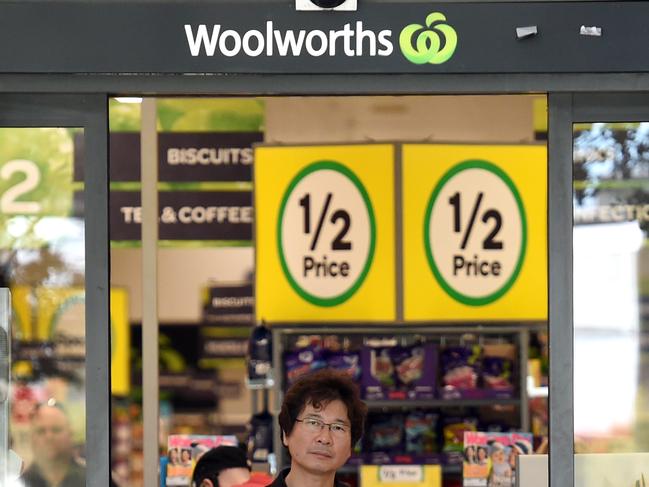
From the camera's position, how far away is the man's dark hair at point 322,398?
4.41 m

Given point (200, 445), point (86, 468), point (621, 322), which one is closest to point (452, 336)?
point (200, 445)

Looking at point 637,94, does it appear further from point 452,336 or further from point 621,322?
point 452,336

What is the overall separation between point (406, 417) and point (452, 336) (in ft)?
2.07

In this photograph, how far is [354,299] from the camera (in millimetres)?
7734

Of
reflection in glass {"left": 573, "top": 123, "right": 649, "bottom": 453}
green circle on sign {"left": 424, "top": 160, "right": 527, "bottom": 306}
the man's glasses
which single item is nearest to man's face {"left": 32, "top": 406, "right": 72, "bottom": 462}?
the man's glasses

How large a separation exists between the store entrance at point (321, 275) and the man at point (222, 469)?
73 cm

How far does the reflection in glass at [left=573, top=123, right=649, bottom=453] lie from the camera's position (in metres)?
4.63

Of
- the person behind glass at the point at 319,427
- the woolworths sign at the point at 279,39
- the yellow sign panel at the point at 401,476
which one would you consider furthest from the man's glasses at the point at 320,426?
the yellow sign panel at the point at 401,476

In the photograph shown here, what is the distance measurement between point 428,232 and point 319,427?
3.60 meters

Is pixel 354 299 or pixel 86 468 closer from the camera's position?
pixel 86 468

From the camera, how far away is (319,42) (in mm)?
4418

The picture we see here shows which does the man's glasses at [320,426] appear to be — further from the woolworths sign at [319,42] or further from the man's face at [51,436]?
the woolworths sign at [319,42]

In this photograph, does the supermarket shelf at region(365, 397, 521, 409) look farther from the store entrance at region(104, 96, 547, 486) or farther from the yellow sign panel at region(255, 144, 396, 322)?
the yellow sign panel at region(255, 144, 396, 322)

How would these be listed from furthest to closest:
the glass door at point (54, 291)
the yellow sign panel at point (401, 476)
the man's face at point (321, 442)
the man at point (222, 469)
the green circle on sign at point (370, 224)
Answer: the green circle on sign at point (370, 224)
the yellow sign panel at point (401, 476)
the man at point (222, 469)
the glass door at point (54, 291)
the man's face at point (321, 442)
